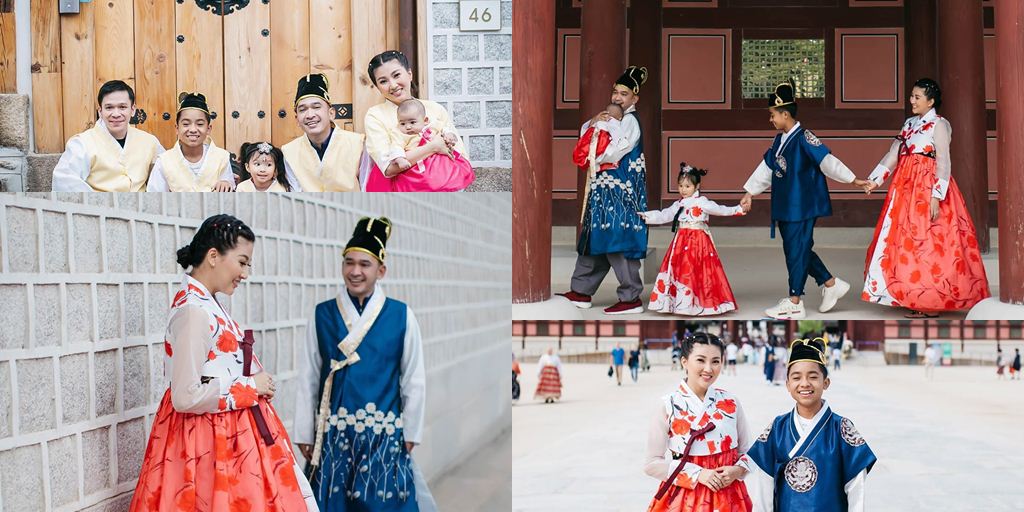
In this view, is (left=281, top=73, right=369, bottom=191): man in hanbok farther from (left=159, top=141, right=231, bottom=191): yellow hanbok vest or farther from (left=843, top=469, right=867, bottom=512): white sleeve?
(left=843, top=469, right=867, bottom=512): white sleeve

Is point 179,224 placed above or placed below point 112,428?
above

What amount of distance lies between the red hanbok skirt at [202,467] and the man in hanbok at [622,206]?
3.26 meters

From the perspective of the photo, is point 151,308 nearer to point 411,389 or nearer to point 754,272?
point 411,389

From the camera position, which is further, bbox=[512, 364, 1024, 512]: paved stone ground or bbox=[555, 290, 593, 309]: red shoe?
bbox=[555, 290, 593, 309]: red shoe

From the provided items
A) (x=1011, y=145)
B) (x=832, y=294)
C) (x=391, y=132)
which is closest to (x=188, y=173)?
(x=391, y=132)

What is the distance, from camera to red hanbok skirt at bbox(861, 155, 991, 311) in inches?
263

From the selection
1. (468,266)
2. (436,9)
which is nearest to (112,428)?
(468,266)

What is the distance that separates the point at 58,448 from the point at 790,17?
306 inches

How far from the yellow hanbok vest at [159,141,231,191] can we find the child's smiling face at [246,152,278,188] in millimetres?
327

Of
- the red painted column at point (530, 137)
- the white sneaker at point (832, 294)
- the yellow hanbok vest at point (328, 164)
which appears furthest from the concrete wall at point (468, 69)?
the white sneaker at point (832, 294)

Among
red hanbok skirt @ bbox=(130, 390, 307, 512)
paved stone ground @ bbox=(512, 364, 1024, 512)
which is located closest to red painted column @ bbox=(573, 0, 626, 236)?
paved stone ground @ bbox=(512, 364, 1024, 512)

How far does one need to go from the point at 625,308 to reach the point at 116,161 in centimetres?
291

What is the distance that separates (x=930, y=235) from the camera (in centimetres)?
670

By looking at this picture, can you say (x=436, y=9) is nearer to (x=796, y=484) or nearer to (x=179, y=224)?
(x=179, y=224)
